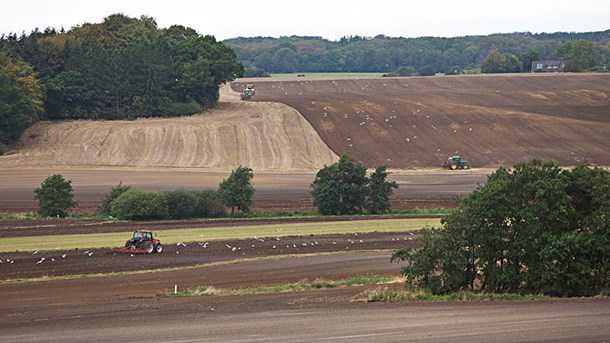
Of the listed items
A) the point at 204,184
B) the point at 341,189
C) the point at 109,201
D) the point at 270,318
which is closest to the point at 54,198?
the point at 109,201

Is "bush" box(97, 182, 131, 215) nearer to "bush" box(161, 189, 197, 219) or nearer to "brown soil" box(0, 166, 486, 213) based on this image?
"brown soil" box(0, 166, 486, 213)

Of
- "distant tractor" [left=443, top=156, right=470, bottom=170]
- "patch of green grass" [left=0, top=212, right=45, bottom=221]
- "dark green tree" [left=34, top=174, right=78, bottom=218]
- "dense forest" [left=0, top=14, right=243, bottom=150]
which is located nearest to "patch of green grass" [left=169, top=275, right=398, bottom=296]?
"dark green tree" [left=34, top=174, right=78, bottom=218]

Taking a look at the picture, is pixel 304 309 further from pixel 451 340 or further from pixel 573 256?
pixel 573 256

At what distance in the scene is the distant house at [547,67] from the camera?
186500 mm

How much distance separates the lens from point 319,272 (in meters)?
44.4

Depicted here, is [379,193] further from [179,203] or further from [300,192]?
[179,203]

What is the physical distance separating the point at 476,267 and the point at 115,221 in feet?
114

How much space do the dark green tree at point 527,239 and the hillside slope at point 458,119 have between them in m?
60.2

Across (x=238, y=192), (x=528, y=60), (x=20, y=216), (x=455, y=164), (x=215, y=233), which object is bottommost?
(x=455, y=164)

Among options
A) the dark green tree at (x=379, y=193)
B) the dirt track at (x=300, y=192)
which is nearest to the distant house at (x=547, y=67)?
the dirt track at (x=300, y=192)

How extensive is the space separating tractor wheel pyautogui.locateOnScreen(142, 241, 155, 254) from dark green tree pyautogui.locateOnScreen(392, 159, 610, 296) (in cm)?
1774

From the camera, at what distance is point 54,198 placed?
6875 cm

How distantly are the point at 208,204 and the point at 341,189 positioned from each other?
32.3ft

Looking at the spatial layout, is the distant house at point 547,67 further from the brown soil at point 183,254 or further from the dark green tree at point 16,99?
the brown soil at point 183,254
